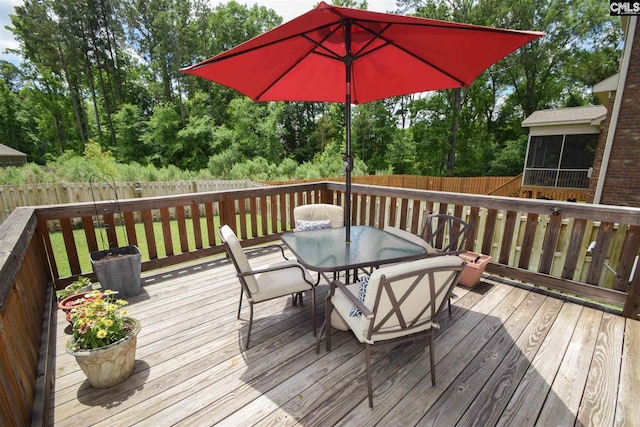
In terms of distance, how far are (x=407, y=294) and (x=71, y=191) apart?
9.54 metres

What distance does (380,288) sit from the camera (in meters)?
1.33

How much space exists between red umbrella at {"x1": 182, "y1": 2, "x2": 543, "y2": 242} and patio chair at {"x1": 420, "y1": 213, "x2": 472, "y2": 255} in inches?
36.8

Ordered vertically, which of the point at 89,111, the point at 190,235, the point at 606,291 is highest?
the point at 89,111

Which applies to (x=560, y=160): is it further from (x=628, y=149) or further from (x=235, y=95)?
(x=235, y=95)

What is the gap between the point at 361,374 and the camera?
1780mm

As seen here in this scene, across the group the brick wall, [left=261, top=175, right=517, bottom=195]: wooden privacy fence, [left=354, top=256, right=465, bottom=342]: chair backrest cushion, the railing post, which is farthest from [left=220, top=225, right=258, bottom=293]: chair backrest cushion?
[left=261, top=175, right=517, bottom=195]: wooden privacy fence

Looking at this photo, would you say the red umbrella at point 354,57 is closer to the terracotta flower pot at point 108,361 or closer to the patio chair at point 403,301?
the patio chair at point 403,301

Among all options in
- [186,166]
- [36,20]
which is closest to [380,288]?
[186,166]

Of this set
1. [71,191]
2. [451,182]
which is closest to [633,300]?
[71,191]

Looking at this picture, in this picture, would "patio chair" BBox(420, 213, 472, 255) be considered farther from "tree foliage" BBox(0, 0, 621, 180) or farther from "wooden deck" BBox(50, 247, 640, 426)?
"tree foliage" BBox(0, 0, 621, 180)

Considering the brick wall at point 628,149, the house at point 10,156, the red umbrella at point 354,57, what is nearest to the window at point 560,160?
the brick wall at point 628,149

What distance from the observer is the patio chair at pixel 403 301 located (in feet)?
4.37

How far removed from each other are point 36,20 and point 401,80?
24.4 metres

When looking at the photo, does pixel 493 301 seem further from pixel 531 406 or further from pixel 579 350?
pixel 531 406
